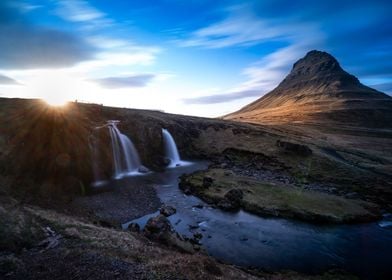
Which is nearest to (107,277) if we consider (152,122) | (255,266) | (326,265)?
(255,266)

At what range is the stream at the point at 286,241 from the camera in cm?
2469

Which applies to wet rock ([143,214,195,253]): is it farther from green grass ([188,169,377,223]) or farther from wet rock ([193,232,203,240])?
green grass ([188,169,377,223])

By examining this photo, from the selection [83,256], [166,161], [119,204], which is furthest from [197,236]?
[166,161]

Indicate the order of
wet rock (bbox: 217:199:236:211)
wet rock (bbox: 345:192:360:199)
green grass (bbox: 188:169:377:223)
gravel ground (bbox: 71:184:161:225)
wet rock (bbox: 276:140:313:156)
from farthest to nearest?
wet rock (bbox: 276:140:313:156) < wet rock (bbox: 345:192:360:199) < wet rock (bbox: 217:199:236:211) < green grass (bbox: 188:169:377:223) < gravel ground (bbox: 71:184:161:225)

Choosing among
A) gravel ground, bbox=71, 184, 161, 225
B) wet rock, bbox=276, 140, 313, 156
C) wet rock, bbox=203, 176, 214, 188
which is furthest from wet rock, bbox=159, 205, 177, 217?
wet rock, bbox=276, 140, 313, 156

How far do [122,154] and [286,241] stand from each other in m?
38.2

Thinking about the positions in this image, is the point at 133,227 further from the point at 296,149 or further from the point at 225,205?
the point at 296,149

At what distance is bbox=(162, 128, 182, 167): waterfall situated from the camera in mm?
67631

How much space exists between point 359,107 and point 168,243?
202 meters

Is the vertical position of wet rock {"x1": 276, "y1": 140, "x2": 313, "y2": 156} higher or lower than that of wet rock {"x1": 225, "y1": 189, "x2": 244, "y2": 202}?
higher

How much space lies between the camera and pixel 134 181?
48.5m

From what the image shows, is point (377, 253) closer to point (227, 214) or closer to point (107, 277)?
point (227, 214)

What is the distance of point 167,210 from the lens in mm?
35125

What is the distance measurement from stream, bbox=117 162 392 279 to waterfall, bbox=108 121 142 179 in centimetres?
1961
